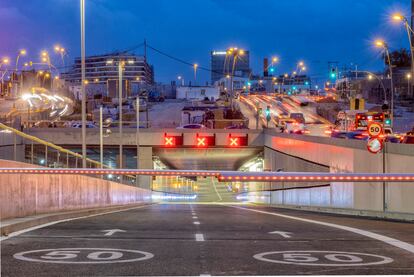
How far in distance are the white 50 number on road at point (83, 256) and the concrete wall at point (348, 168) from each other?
1208cm

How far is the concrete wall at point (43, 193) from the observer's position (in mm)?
12664

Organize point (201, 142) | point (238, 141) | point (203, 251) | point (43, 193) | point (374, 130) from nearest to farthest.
Result: point (203, 251)
point (43, 193)
point (374, 130)
point (238, 141)
point (201, 142)

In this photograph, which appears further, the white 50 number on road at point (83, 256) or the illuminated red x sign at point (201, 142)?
the illuminated red x sign at point (201, 142)

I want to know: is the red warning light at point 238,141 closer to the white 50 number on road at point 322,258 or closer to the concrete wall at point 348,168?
the concrete wall at point 348,168

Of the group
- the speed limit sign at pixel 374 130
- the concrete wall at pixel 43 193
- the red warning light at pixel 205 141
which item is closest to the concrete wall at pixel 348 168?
the speed limit sign at pixel 374 130

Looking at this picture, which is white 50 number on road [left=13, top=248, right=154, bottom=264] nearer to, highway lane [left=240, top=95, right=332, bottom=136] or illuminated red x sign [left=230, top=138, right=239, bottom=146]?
illuminated red x sign [left=230, top=138, right=239, bottom=146]

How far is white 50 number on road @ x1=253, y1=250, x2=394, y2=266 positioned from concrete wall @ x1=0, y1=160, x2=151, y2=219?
5948 mm

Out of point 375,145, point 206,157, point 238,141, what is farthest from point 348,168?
point 206,157

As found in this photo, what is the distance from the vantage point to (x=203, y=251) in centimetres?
907

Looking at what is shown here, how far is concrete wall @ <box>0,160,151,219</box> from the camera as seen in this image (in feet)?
41.5

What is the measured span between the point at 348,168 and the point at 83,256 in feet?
68.6

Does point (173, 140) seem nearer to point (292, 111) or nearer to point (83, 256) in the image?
point (83, 256)

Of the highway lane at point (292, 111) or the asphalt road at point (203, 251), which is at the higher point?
the highway lane at point (292, 111)

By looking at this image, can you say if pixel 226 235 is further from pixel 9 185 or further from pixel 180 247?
pixel 9 185
